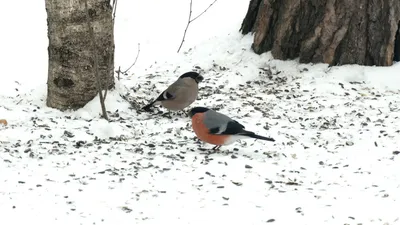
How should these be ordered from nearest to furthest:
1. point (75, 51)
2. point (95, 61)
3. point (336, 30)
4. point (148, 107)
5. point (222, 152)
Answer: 1. point (222, 152)
2. point (95, 61)
3. point (75, 51)
4. point (148, 107)
5. point (336, 30)

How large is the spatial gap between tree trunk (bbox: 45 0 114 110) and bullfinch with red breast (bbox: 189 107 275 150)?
3.90ft

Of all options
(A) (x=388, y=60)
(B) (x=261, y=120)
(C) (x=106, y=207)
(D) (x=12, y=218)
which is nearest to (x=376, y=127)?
(B) (x=261, y=120)

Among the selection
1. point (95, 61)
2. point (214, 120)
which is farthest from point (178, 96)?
point (214, 120)

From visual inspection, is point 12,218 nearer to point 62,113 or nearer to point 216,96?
point 62,113

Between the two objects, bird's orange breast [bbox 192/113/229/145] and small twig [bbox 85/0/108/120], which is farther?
small twig [bbox 85/0/108/120]

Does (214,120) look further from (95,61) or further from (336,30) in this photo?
(336,30)

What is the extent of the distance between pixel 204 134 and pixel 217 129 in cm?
13

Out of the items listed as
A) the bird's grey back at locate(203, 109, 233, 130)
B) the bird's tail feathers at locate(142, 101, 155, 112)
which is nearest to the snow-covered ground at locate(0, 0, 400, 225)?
the bird's tail feathers at locate(142, 101, 155, 112)

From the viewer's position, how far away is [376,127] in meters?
5.46

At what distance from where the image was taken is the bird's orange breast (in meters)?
4.88

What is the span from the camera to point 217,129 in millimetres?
4875

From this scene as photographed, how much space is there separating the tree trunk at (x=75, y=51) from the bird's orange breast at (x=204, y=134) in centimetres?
116

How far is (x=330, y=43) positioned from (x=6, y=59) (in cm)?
585

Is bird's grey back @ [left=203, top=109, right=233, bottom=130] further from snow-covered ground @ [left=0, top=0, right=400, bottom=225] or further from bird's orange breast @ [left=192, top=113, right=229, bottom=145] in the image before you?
snow-covered ground @ [left=0, top=0, right=400, bottom=225]
